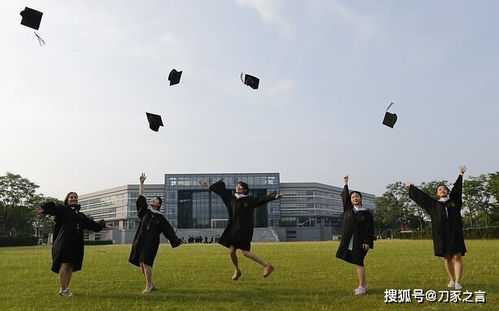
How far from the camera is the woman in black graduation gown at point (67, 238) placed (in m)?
7.67

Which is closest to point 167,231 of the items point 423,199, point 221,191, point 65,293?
point 221,191

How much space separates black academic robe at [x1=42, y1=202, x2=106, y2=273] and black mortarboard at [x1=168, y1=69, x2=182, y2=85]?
4571 mm

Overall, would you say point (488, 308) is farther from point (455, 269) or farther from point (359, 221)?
point (359, 221)

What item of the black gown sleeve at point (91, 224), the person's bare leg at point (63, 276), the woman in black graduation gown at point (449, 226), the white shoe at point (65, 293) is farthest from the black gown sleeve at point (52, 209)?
the woman in black graduation gown at point (449, 226)

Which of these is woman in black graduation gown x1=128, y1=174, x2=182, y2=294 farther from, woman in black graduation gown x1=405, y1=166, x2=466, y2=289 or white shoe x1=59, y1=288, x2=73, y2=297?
woman in black graduation gown x1=405, y1=166, x2=466, y2=289

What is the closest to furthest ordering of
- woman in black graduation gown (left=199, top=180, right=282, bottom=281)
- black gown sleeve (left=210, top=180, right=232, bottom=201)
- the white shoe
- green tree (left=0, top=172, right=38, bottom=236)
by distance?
the white shoe, woman in black graduation gown (left=199, top=180, right=282, bottom=281), black gown sleeve (left=210, top=180, right=232, bottom=201), green tree (left=0, top=172, right=38, bottom=236)

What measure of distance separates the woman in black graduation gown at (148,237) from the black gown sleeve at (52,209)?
133cm

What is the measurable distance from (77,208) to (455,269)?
21.1ft

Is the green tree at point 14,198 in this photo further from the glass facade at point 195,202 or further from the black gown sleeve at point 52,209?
the black gown sleeve at point 52,209

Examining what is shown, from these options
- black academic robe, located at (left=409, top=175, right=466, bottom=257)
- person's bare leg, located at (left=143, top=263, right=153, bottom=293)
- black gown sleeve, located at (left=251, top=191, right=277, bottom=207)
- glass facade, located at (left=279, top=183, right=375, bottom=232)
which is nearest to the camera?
black academic robe, located at (left=409, top=175, right=466, bottom=257)

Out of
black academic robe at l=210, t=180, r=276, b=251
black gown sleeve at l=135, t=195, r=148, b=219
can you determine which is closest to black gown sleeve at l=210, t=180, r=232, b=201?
A: black academic robe at l=210, t=180, r=276, b=251

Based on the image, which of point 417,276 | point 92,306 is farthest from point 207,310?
point 417,276

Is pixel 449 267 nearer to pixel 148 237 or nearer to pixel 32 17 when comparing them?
pixel 148 237

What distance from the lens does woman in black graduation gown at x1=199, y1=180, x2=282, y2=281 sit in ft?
27.8
